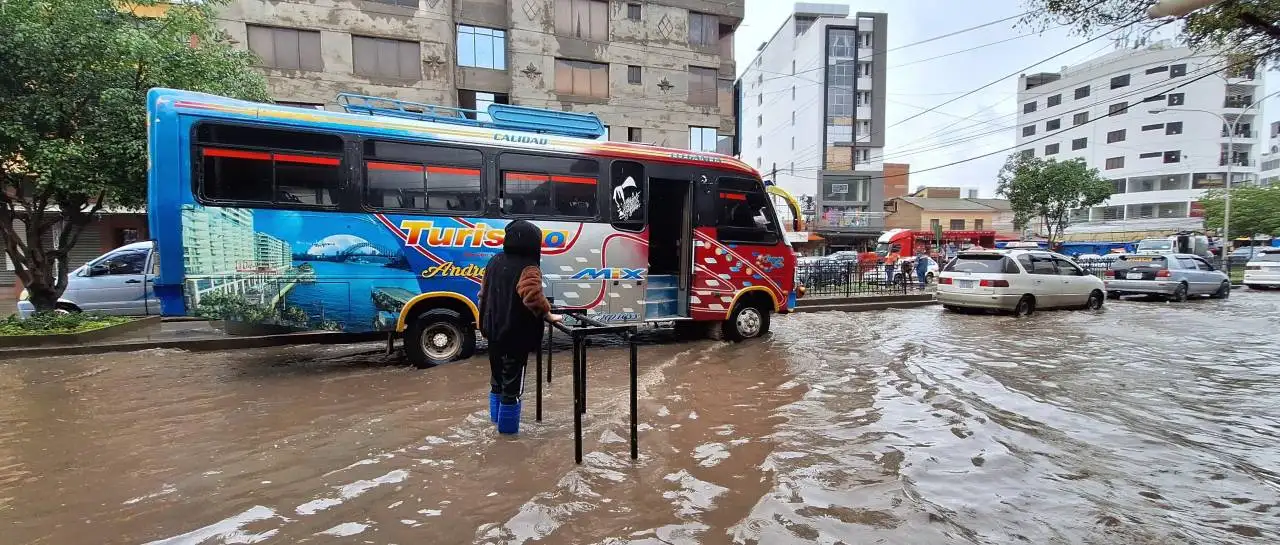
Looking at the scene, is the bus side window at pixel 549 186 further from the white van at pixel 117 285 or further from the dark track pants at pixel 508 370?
the white van at pixel 117 285

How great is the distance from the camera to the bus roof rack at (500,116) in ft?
24.5

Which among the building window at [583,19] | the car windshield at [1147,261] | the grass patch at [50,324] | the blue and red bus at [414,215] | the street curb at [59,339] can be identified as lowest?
the street curb at [59,339]

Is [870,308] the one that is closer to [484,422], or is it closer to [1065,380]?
[1065,380]

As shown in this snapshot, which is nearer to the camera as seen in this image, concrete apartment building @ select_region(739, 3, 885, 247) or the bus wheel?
the bus wheel

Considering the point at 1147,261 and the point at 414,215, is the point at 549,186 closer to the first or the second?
the point at 414,215

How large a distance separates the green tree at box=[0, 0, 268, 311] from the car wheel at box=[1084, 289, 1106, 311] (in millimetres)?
18700

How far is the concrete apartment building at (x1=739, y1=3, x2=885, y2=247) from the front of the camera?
4691cm

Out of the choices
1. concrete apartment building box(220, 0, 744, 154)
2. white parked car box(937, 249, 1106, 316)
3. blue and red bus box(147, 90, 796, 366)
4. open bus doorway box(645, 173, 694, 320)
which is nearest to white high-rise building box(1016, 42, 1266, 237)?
concrete apartment building box(220, 0, 744, 154)

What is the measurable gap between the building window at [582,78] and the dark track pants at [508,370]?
22001 millimetres

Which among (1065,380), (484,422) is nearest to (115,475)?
(484,422)

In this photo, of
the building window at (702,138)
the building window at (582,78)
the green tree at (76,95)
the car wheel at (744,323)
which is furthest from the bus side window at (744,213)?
the building window at (702,138)

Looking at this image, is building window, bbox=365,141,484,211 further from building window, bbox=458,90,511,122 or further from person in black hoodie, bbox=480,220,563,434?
building window, bbox=458,90,511,122

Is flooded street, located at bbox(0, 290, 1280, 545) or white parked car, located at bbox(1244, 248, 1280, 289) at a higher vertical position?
white parked car, located at bbox(1244, 248, 1280, 289)

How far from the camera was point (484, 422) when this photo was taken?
5.18 meters
